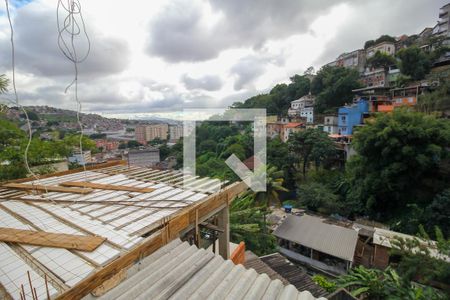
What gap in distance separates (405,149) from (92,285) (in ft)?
52.3

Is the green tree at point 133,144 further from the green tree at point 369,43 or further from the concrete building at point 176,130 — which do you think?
the green tree at point 369,43

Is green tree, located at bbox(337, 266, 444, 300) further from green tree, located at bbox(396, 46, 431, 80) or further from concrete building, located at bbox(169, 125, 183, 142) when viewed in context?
green tree, located at bbox(396, 46, 431, 80)

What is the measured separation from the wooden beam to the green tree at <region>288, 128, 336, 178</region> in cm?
1859

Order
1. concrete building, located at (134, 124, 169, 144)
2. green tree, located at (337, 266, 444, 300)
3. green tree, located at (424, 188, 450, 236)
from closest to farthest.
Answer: green tree, located at (337, 266, 444, 300), green tree, located at (424, 188, 450, 236), concrete building, located at (134, 124, 169, 144)

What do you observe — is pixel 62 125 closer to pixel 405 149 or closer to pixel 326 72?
pixel 405 149

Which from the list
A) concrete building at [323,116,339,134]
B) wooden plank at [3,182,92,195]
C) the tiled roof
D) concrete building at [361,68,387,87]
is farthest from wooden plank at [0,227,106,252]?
concrete building at [361,68,387,87]

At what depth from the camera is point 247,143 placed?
25.0 metres

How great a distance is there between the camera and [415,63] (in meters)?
24.8

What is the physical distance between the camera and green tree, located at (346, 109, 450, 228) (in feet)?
41.9

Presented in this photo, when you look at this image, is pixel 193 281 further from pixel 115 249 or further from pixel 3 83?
pixel 3 83

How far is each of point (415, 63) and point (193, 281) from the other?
1315 inches

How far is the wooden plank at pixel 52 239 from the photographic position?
203 centimetres

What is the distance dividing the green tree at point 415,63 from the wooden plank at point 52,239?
32879 millimetres

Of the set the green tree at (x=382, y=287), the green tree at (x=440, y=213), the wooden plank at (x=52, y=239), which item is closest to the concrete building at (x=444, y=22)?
the green tree at (x=440, y=213)
